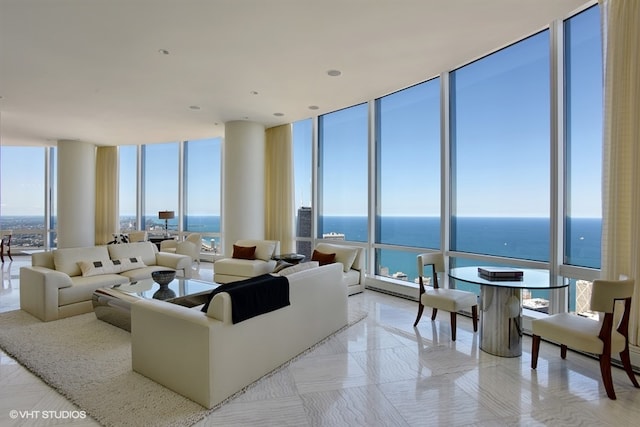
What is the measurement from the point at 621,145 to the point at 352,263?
3726 mm

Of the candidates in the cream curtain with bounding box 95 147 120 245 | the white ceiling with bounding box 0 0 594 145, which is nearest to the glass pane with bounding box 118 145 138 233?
the cream curtain with bounding box 95 147 120 245

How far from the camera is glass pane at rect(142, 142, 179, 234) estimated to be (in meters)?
9.66

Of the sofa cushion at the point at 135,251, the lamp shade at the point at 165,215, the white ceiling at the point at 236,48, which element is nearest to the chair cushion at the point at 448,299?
the white ceiling at the point at 236,48

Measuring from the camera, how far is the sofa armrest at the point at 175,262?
5477mm

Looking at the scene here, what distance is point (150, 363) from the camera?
2.59 m

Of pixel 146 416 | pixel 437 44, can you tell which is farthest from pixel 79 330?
pixel 437 44

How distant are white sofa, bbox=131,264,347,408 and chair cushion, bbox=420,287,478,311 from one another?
4.96 feet

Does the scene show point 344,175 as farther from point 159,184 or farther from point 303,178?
point 159,184

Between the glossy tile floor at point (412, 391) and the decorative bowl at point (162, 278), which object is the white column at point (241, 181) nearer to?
the decorative bowl at point (162, 278)

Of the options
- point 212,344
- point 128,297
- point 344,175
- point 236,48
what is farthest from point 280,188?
point 212,344

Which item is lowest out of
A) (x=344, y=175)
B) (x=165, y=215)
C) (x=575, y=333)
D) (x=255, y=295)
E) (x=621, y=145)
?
(x=575, y=333)

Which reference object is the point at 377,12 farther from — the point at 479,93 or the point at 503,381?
the point at 503,381

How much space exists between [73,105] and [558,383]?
26.6ft

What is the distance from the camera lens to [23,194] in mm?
9977
